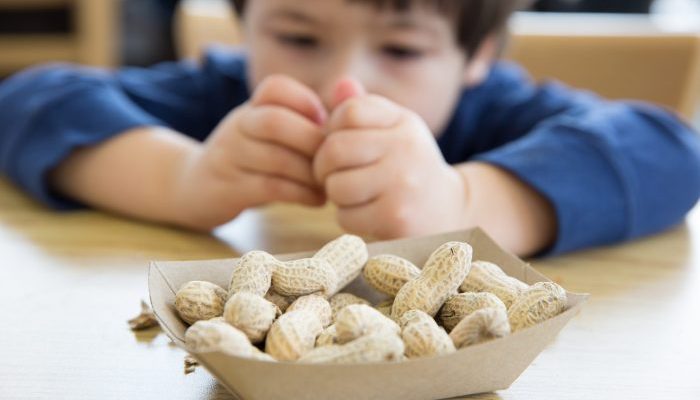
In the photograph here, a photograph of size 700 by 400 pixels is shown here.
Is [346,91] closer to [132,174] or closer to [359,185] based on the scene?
[359,185]

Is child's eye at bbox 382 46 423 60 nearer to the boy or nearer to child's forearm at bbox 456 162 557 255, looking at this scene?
the boy

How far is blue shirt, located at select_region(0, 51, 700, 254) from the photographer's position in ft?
2.47

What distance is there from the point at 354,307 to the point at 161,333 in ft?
0.46

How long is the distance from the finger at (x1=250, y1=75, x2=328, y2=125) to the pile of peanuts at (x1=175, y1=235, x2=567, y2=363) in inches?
9.8

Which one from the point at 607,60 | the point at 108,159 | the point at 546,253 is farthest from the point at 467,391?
the point at 607,60

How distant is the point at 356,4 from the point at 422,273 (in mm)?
492

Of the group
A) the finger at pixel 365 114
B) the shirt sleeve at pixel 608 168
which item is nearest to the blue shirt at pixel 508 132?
the shirt sleeve at pixel 608 168

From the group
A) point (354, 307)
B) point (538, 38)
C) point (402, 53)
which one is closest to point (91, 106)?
point (402, 53)

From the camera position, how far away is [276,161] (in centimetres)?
73

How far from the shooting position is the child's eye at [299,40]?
94 cm

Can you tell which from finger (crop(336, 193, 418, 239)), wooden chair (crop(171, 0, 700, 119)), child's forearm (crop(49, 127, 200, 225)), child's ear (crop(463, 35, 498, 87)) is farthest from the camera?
wooden chair (crop(171, 0, 700, 119))

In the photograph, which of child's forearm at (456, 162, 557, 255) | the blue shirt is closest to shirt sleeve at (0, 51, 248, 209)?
the blue shirt

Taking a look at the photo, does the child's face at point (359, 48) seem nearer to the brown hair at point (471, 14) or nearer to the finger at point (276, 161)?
the brown hair at point (471, 14)

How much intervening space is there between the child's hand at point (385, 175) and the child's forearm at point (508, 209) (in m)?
0.02
